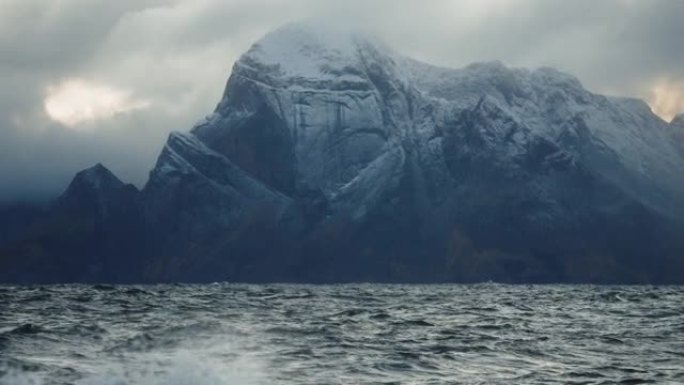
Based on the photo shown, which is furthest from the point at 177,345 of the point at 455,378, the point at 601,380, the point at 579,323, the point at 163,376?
the point at 579,323

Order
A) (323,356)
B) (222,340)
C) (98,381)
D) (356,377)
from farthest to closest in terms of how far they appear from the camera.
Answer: (222,340) → (323,356) → (356,377) → (98,381)

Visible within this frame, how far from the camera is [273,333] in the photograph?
198 ft

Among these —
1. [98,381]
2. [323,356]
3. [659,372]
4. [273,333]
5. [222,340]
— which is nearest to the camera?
[98,381]

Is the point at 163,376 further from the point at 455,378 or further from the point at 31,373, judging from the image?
the point at 455,378

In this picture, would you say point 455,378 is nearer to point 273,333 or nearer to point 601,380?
point 601,380

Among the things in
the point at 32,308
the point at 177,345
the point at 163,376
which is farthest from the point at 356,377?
the point at 32,308

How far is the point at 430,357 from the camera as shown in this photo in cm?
4903

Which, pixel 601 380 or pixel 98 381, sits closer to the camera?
pixel 98 381

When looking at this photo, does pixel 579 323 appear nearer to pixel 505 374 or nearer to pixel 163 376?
pixel 505 374

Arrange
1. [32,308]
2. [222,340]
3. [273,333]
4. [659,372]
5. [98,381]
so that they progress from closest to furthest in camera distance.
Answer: [98,381] < [659,372] < [222,340] < [273,333] < [32,308]

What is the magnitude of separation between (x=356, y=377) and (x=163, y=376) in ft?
25.2

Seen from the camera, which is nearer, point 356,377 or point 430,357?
point 356,377

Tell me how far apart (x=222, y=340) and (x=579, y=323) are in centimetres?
3146

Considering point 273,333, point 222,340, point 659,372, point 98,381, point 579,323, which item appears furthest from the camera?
point 579,323
